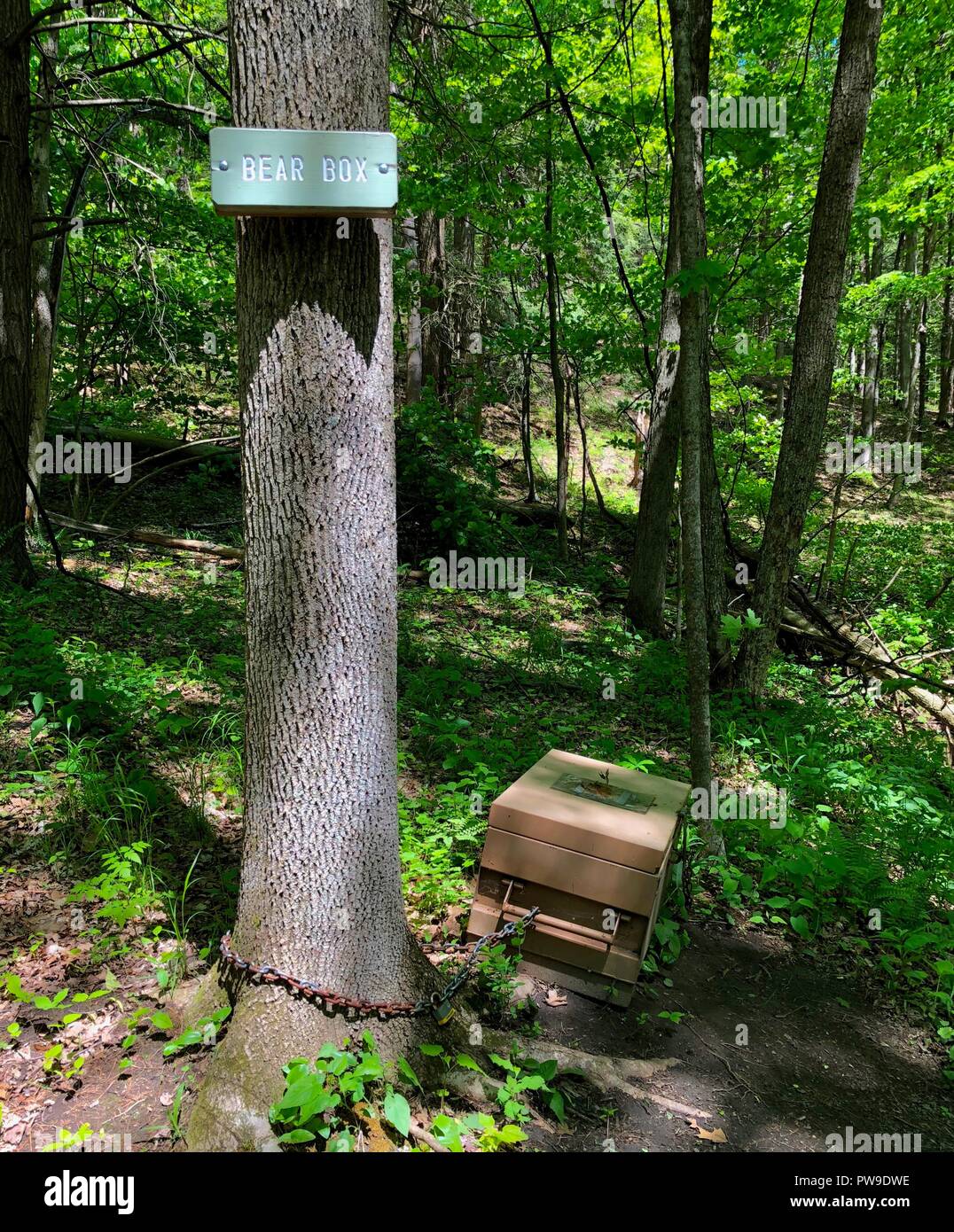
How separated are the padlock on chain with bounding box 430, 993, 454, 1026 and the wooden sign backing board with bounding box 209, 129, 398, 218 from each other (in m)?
2.51

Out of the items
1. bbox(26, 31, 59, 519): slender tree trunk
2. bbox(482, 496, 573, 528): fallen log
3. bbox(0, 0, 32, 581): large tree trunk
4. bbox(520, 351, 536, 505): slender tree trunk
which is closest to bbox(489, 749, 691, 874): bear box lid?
bbox(0, 0, 32, 581): large tree trunk

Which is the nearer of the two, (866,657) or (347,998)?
→ (347,998)

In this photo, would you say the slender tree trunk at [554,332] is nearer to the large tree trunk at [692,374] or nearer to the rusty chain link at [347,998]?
the large tree trunk at [692,374]

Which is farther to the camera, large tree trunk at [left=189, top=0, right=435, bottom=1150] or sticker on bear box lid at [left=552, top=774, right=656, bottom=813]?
sticker on bear box lid at [left=552, top=774, right=656, bottom=813]

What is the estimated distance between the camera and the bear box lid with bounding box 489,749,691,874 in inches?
126

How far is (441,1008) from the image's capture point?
9.30 ft

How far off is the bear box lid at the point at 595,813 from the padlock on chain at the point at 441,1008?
722mm

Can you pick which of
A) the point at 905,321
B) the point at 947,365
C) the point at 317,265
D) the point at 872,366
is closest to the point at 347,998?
the point at 317,265

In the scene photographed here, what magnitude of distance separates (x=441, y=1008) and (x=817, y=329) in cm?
590

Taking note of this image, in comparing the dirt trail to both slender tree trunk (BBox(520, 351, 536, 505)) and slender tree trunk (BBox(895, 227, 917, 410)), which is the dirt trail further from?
slender tree trunk (BBox(895, 227, 917, 410))

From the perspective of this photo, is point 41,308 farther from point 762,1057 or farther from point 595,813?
point 762,1057

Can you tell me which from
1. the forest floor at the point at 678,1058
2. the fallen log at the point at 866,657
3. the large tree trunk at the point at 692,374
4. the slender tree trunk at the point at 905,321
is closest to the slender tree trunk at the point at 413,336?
the fallen log at the point at 866,657
